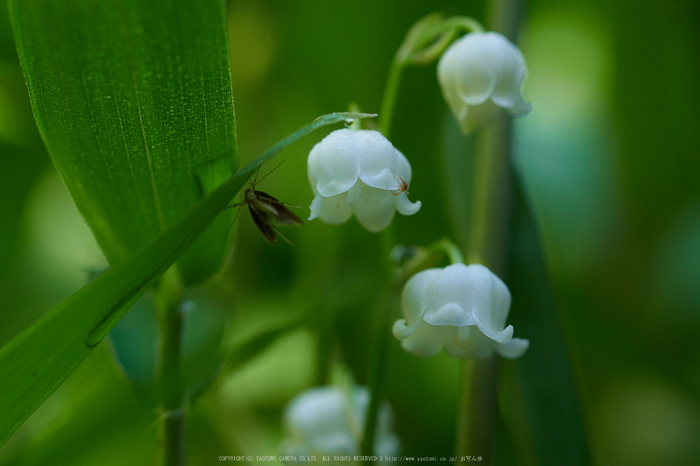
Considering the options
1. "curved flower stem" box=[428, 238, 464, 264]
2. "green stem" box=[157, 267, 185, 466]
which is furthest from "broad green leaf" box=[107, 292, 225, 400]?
"curved flower stem" box=[428, 238, 464, 264]

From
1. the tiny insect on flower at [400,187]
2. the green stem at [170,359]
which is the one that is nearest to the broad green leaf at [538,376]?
the tiny insect on flower at [400,187]

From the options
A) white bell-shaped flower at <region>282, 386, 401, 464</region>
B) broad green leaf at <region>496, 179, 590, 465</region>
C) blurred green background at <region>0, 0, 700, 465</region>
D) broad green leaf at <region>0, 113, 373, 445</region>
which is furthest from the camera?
blurred green background at <region>0, 0, 700, 465</region>

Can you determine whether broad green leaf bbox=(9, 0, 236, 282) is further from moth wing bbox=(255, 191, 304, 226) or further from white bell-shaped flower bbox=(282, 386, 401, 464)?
white bell-shaped flower bbox=(282, 386, 401, 464)

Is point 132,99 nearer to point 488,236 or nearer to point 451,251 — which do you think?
point 451,251

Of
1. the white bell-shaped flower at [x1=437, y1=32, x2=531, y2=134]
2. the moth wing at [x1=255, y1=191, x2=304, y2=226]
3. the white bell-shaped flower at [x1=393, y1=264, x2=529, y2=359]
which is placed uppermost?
the white bell-shaped flower at [x1=437, y1=32, x2=531, y2=134]

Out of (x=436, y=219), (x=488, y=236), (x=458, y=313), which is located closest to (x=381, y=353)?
(x=458, y=313)

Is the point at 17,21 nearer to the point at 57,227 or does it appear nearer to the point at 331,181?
the point at 331,181
